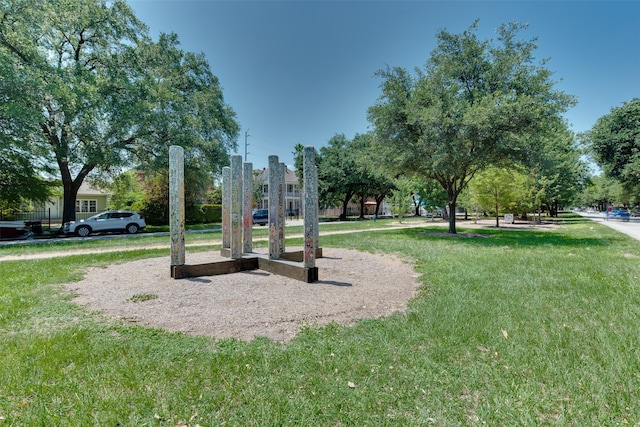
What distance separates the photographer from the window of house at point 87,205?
32.3 m

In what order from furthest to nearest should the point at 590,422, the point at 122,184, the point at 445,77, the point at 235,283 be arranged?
the point at 122,184
the point at 445,77
the point at 235,283
the point at 590,422

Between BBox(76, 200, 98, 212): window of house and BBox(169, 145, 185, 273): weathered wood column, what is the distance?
3335cm

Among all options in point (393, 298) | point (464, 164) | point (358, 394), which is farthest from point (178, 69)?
point (358, 394)

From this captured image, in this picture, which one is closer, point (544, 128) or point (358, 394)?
point (358, 394)

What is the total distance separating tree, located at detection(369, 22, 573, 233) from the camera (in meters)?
11.9

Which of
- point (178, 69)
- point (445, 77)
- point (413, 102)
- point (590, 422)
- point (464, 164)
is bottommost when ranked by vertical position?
point (590, 422)

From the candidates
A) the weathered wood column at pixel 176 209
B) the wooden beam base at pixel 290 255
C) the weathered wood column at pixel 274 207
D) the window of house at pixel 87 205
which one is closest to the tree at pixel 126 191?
the window of house at pixel 87 205

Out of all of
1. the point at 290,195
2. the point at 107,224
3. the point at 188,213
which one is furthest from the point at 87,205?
the point at 290,195

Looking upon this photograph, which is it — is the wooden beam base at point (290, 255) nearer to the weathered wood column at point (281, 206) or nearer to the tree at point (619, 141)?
the weathered wood column at point (281, 206)

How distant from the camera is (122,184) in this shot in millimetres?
23547

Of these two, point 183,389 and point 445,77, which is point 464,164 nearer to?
point 445,77

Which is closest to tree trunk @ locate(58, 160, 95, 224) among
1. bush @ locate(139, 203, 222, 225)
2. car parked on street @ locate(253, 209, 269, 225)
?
bush @ locate(139, 203, 222, 225)

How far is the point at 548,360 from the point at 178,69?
27490 millimetres

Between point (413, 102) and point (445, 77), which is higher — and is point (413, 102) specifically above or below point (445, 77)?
below
